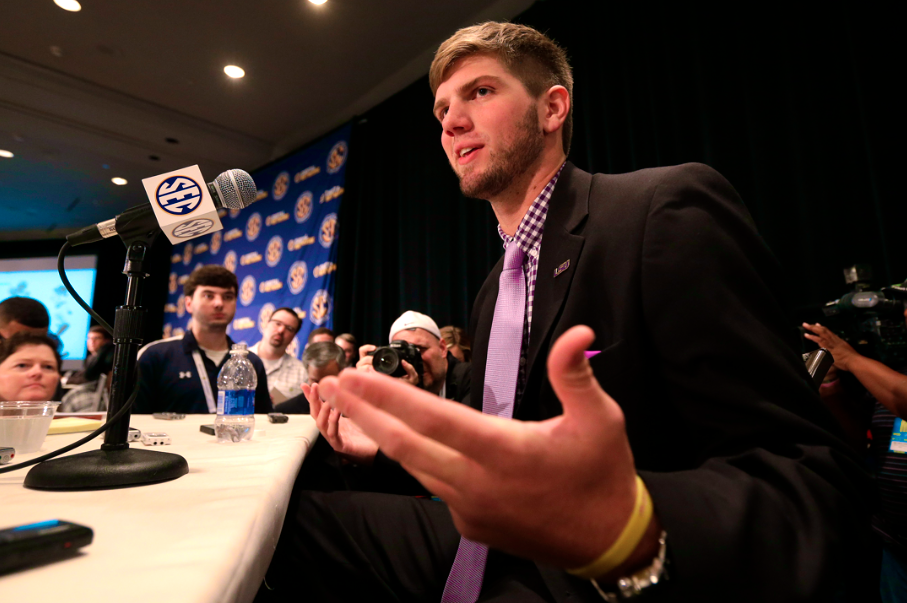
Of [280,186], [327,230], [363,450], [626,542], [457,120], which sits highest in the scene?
[280,186]

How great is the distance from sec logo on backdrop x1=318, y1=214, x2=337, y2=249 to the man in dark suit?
12.8 ft

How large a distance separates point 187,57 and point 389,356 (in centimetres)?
399

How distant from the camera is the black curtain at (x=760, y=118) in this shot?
7.10 feet

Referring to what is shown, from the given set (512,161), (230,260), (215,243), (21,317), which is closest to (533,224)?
(512,161)

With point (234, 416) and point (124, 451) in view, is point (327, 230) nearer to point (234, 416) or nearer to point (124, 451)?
point (234, 416)

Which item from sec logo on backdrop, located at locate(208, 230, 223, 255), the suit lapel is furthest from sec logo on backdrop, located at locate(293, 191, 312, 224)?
the suit lapel

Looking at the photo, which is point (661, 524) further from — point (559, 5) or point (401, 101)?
point (401, 101)

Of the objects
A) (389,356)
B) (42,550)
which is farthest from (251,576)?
(389,356)

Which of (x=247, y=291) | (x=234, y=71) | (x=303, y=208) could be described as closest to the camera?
(x=234, y=71)

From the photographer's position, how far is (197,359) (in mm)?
2672

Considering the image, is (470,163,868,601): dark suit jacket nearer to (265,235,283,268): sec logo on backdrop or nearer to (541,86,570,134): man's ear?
(541,86,570,134): man's ear

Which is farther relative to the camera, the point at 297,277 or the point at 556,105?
the point at 297,277

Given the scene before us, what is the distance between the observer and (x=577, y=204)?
929mm

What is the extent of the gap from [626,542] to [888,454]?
6.44 feet
